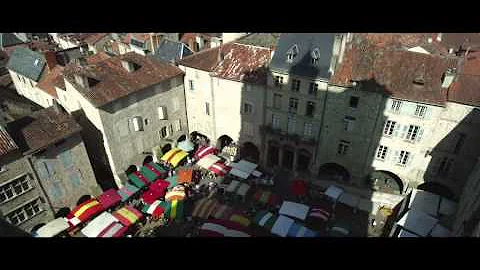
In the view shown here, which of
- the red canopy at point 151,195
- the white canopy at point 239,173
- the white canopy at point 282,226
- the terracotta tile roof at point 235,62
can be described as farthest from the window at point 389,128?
the red canopy at point 151,195

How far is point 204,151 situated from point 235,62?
41.5ft

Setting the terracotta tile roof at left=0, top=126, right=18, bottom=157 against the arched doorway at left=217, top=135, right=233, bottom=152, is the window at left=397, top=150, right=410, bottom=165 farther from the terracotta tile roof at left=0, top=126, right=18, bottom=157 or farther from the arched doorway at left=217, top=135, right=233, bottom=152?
the terracotta tile roof at left=0, top=126, right=18, bottom=157

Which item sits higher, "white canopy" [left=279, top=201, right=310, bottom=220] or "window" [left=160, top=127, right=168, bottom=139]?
"window" [left=160, top=127, right=168, bottom=139]

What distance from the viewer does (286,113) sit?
39.0 m

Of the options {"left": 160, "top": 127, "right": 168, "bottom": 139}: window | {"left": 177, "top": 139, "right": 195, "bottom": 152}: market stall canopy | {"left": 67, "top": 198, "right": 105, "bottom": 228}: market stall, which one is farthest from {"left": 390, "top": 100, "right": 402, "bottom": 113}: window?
{"left": 67, "top": 198, "right": 105, "bottom": 228}: market stall

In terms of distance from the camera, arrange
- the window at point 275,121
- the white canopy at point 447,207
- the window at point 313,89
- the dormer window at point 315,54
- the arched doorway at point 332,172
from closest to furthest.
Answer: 1. the white canopy at point 447,207
2. the dormer window at point 315,54
3. the window at point 313,89
4. the window at point 275,121
5. the arched doorway at point 332,172

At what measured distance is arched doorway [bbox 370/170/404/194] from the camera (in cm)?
3884

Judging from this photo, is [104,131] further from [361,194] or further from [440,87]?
[440,87]

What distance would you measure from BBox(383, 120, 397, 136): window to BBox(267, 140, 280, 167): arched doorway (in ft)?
41.6

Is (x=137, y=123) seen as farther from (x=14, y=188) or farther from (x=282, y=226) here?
(x=282, y=226)

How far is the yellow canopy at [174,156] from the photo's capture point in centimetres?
4322

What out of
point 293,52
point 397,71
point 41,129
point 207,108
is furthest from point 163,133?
point 397,71

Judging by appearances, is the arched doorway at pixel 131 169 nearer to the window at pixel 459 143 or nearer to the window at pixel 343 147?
the window at pixel 343 147

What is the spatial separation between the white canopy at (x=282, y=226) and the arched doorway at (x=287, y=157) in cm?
1037
